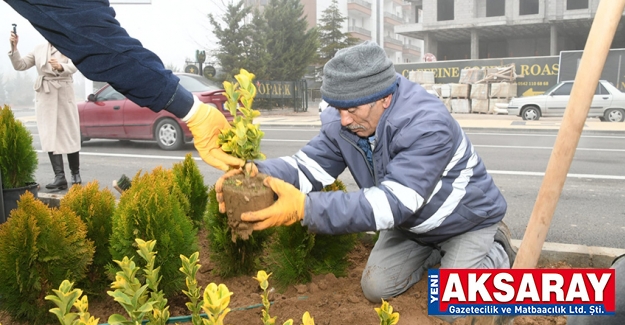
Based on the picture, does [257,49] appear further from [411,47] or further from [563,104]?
[411,47]

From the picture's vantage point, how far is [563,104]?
60.3 ft

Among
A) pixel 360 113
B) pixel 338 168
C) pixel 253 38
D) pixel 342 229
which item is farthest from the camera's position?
pixel 253 38

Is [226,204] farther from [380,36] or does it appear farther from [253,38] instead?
[380,36]

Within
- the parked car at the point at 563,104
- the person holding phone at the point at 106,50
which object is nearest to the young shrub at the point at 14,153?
the person holding phone at the point at 106,50

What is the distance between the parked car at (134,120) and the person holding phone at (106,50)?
7810mm

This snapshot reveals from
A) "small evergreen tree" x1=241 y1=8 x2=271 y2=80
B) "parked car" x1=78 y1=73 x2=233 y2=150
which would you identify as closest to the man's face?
"parked car" x1=78 y1=73 x2=233 y2=150

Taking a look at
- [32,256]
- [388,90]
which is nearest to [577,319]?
[388,90]

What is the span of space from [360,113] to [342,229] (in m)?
0.62

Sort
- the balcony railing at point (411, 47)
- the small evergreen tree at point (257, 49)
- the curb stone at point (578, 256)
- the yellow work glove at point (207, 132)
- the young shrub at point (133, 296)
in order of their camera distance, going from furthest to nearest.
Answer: the balcony railing at point (411, 47), the small evergreen tree at point (257, 49), the curb stone at point (578, 256), the yellow work glove at point (207, 132), the young shrub at point (133, 296)

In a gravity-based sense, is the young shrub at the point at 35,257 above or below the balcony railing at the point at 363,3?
below

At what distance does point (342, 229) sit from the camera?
7.06 feet

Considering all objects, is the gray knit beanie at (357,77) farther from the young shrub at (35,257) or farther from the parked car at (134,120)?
the parked car at (134,120)

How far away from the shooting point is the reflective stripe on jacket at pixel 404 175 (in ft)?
7.08

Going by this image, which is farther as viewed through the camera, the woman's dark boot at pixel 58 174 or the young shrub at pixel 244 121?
the woman's dark boot at pixel 58 174
